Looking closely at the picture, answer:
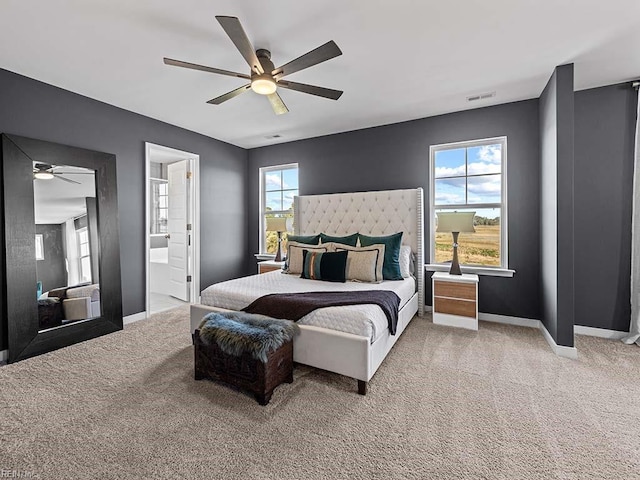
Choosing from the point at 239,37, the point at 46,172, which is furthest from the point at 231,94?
the point at 46,172

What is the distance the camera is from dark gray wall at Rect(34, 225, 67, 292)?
293cm

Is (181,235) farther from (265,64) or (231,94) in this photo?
(265,64)

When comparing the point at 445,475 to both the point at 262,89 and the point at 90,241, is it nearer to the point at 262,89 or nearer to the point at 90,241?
the point at 262,89

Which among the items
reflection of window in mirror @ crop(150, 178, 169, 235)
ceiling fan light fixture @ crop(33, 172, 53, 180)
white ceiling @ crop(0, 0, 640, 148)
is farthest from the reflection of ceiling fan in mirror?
reflection of window in mirror @ crop(150, 178, 169, 235)

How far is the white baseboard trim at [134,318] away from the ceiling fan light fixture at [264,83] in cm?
320

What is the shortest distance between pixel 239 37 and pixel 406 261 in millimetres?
2898

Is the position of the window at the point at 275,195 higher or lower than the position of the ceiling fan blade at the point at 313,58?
lower

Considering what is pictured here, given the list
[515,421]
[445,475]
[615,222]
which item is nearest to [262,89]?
[445,475]

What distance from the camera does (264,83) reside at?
234 cm

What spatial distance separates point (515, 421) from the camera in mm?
1816

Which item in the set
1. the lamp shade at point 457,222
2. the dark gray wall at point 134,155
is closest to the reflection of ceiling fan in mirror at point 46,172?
the dark gray wall at point 134,155

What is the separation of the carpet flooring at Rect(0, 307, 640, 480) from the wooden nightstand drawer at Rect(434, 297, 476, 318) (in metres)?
0.66

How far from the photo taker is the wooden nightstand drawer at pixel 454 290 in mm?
3393

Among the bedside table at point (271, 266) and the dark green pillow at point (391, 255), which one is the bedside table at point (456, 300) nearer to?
the dark green pillow at point (391, 255)
